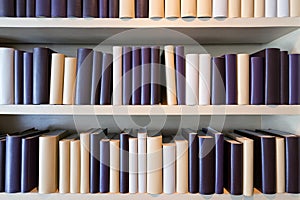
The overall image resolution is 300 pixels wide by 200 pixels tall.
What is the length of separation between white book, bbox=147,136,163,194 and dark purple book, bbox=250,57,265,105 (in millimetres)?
322

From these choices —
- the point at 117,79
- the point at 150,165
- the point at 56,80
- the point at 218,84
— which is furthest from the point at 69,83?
the point at 218,84

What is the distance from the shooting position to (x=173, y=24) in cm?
90

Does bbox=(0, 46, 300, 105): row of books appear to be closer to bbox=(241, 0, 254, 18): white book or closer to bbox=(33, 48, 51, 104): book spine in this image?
bbox=(33, 48, 51, 104): book spine

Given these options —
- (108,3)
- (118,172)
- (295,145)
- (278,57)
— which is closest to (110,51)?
(108,3)

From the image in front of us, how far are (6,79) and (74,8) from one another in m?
0.30

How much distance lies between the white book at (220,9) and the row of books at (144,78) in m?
0.13

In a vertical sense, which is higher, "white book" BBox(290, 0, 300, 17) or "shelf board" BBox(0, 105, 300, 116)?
"white book" BBox(290, 0, 300, 17)

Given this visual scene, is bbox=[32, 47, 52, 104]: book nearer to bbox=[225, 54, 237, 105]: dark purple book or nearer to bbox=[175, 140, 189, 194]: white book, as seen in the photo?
bbox=[175, 140, 189, 194]: white book

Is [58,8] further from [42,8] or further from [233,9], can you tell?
[233,9]

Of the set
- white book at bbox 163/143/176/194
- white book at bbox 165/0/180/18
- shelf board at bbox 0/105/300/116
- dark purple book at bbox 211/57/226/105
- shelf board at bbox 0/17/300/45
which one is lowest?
white book at bbox 163/143/176/194

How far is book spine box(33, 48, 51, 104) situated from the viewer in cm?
92

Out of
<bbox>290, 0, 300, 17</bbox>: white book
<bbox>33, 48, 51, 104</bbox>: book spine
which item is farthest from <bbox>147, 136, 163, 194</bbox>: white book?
<bbox>290, 0, 300, 17</bbox>: white book

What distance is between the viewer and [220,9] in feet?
2.97

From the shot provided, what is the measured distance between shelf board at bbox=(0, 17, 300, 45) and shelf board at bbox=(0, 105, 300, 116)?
0.24 m
